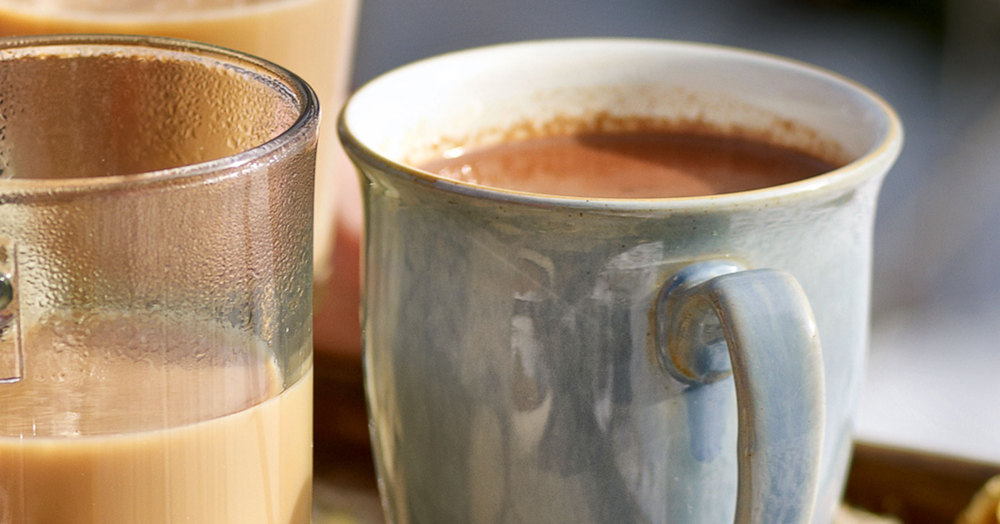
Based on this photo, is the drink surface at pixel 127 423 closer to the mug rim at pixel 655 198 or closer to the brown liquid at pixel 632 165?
the mug rim at pixel 655 198

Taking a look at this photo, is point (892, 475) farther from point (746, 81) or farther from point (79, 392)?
point (79, 392)

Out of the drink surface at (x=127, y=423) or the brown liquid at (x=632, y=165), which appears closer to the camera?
the drink surface at (x=127, y=423)

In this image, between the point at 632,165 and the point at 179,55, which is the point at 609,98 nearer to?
the point at 632,165

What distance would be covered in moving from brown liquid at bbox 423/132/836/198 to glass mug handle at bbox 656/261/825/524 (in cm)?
14

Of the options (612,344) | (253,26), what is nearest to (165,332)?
(612,344)

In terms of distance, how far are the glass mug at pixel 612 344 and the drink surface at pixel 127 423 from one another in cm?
8

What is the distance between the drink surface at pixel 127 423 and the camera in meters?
0.31

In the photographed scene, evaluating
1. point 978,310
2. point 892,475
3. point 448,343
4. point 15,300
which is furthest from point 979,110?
point 15,300

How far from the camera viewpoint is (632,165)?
534mm

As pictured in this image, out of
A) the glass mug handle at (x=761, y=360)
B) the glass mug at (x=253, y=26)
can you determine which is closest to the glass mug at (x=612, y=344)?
the glass mug handle at (x=761, y=360)

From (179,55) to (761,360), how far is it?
0.76ft

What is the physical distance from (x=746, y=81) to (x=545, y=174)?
0.36ft

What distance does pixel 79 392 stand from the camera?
0.32 metres

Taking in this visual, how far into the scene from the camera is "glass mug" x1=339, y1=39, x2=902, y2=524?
1.13 feet
